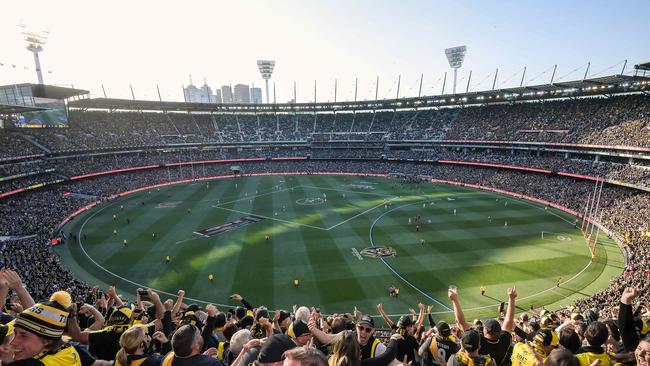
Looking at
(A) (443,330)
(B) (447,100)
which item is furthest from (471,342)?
(B) (447,100)

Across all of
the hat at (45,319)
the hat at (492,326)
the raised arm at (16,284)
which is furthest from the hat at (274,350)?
the raised arm at (16,284)

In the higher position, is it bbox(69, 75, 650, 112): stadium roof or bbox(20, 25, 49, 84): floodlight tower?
bbox(20, 25, 49, 84): floodlight tower

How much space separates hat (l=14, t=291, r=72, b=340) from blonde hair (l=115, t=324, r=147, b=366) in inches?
38.1

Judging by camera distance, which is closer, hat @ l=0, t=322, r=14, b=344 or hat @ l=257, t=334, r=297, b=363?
hat @ l=257, t=334, r=297, b=363

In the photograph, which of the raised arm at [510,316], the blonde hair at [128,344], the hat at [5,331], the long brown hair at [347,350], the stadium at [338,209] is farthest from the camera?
the stadium at [338,209]

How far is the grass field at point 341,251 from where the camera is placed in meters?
26.5

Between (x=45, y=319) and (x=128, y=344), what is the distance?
1.30m

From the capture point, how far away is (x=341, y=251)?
3456cm

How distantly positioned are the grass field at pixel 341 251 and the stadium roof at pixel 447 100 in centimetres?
2791

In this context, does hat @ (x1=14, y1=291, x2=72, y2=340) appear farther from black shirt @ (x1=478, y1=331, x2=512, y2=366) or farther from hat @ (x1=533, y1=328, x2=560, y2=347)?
hat @ (x1=533, y1=328, x2=560, y2=347)

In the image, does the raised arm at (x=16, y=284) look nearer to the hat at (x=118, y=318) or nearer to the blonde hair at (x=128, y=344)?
the blonde hair at (x=128, y=344)

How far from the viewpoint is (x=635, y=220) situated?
3669 cm

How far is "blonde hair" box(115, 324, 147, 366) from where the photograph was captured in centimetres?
511

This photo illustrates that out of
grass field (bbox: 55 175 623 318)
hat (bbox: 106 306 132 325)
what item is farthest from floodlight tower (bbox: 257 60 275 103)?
hat (bbox: 106 306 132 325)
